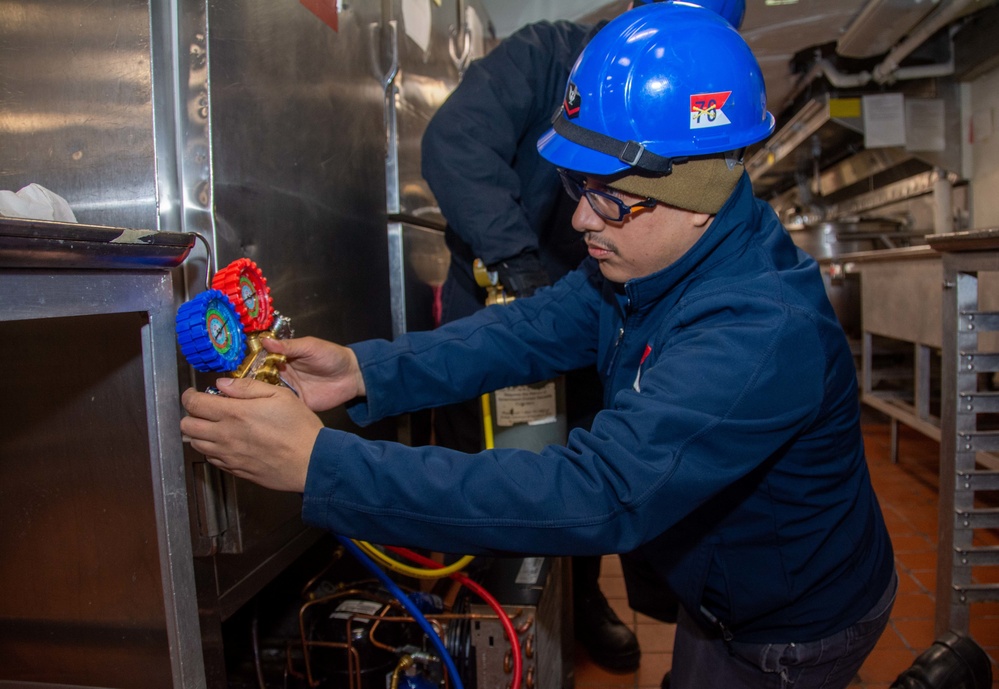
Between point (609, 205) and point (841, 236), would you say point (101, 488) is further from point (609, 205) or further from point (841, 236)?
point (841, 236)

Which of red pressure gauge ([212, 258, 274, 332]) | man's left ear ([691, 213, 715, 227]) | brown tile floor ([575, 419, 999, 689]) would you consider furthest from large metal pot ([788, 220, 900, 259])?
red pressure gauge ([212, 258, 274, 332])

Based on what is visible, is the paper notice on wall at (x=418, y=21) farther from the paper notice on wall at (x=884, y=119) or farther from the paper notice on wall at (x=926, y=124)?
the paper notice on wall at (x=926, y=124)

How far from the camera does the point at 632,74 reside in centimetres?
102

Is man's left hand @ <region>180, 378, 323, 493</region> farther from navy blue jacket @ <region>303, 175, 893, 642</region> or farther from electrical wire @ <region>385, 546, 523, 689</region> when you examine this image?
electrical wire @ <region>385, 546, 523, 689</region>

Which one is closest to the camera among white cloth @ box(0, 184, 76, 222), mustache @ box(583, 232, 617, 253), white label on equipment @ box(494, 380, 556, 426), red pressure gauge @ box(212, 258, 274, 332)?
white cloth @ box(0, 184, 76, 222)

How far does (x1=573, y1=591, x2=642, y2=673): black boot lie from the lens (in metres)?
2.07

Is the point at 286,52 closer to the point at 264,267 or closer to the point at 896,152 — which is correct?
the point at 264,267

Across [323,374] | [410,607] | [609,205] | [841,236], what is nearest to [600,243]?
[609,205]

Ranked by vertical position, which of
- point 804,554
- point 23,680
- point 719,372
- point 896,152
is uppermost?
point 896,152

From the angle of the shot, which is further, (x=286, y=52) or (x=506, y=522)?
(x=286, y=52)

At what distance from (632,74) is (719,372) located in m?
0.46

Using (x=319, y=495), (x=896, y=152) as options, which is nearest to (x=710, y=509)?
(x=319, y=495)

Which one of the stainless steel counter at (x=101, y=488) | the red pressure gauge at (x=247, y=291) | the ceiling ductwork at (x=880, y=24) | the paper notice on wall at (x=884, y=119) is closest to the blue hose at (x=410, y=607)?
the stainless steel counter at (x=101, y=488)

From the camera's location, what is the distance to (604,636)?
2.10m
